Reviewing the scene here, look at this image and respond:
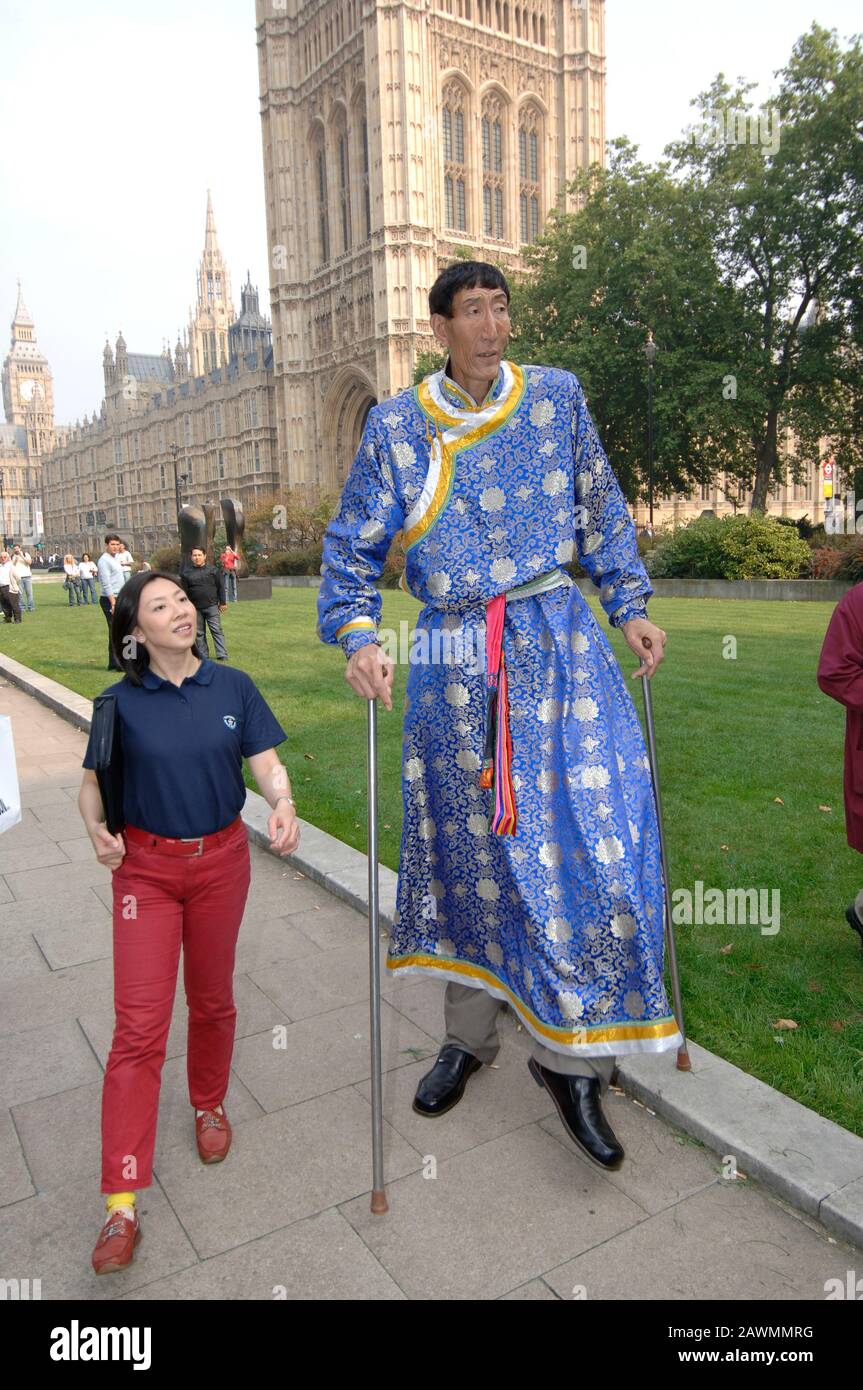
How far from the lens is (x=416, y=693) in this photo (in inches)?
117

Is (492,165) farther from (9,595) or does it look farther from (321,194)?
(9,595)

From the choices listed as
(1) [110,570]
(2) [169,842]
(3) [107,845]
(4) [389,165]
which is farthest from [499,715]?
(4) [389,165]

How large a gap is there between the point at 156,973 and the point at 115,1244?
0.63 meters

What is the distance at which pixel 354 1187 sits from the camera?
2.63 m

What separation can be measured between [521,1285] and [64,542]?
14099 centimetres

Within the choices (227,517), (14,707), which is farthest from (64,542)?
(14,707)

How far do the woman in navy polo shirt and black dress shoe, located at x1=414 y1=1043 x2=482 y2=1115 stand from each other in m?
0.75

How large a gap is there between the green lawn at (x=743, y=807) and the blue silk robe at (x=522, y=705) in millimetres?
842

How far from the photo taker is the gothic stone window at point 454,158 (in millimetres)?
56875

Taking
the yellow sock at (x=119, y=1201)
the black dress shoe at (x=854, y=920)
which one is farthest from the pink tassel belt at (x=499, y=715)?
the black dress shoe at (x=854, y=920)

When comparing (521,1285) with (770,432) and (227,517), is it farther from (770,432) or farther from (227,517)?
(770,432)

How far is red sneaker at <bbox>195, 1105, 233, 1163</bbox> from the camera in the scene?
277cm

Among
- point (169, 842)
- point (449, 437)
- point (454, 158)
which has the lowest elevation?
point (169, 842)

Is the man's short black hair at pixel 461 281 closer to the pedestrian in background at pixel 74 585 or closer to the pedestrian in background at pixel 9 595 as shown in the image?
the pedestrian in background at pixel 9 595
